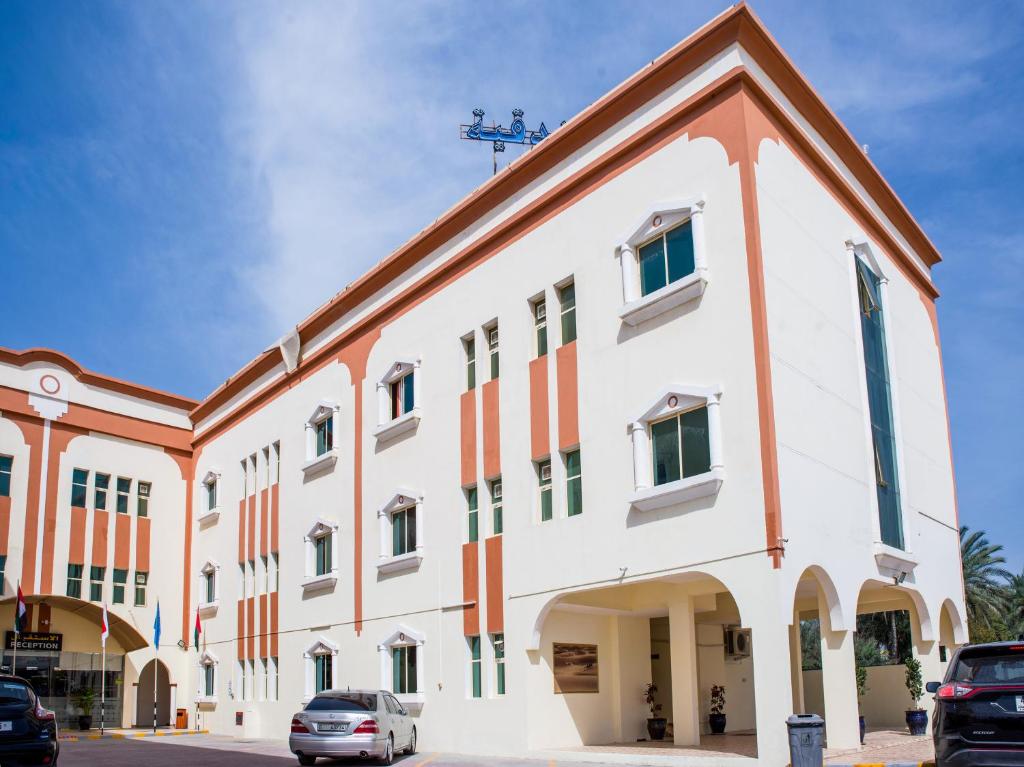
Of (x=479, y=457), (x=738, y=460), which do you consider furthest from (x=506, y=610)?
(x=738, y=460)

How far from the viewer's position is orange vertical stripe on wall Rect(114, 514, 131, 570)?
1535 inches

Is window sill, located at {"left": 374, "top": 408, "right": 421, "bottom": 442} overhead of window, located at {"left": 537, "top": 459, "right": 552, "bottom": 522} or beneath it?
overhead

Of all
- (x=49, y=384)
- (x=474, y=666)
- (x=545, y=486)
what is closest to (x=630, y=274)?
(x=545, y=486)

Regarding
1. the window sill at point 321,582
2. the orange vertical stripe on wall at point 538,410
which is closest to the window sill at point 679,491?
the orange vertical stripe on wall at point 538,410

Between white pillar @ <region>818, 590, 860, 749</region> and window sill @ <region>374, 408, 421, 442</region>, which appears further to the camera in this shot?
window sill @ <region>374, 408, 421, 442</region>

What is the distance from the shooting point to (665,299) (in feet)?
69.0

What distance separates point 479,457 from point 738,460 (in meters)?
8.06

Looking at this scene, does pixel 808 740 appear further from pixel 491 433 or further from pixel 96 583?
pixel 96 583

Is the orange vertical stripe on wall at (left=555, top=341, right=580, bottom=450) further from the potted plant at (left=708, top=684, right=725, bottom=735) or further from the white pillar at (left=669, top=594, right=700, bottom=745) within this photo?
the potted plant at (left=708, top=684, right=725, bottom=735)

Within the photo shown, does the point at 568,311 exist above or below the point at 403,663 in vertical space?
above

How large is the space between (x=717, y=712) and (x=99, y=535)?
23.7 m

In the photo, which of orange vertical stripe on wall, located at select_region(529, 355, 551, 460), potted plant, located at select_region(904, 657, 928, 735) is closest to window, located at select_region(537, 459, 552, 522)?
orange vertical stripe on wall, located at select_region(529, 355, 551, 460)

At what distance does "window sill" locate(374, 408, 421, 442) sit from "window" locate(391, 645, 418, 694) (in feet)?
18.5

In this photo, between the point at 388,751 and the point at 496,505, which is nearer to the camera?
the point at 388,751
